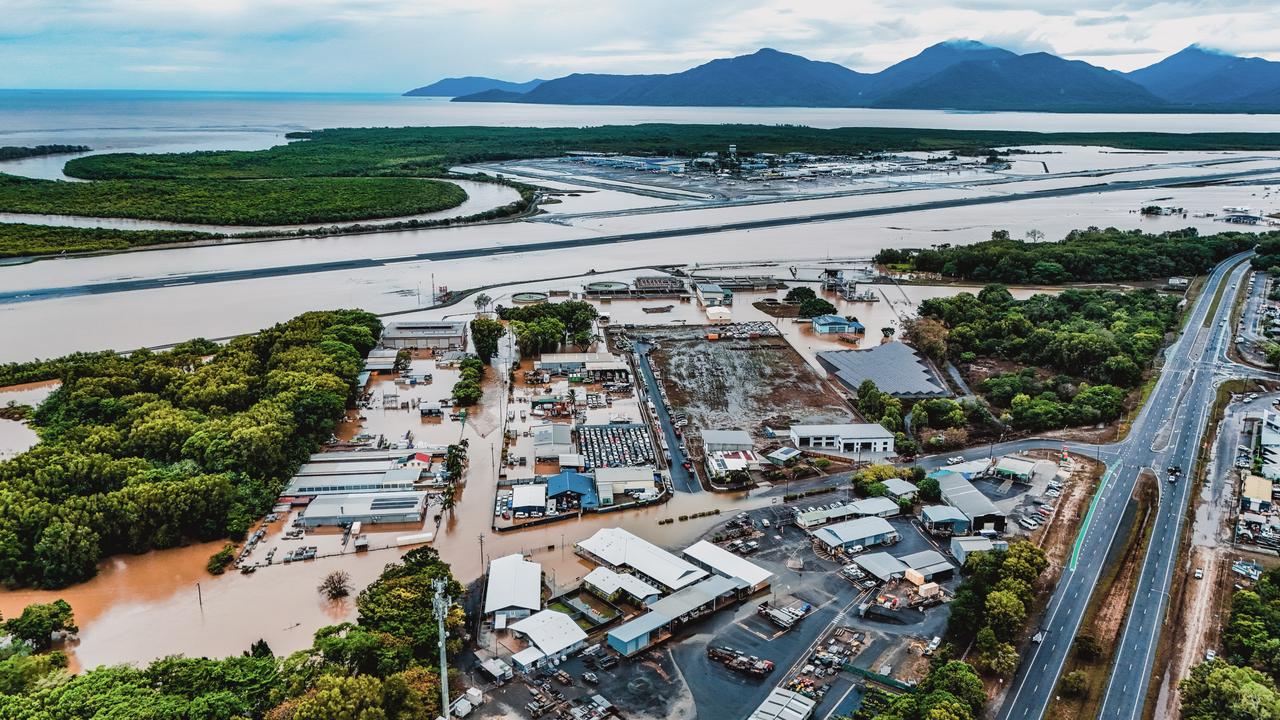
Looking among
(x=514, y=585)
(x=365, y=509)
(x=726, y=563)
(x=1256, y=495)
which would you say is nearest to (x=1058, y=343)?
(x=1256, y=495)

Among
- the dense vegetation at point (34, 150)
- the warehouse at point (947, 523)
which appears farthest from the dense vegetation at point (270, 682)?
the dense vegetation at point (34, 150)

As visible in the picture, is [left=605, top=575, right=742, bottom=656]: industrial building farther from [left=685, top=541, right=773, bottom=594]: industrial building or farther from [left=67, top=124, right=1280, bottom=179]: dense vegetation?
[left=67, top=124, right=1280, bottom=179]: dense vegetation

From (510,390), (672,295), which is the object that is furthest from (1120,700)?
Result: (672,295)

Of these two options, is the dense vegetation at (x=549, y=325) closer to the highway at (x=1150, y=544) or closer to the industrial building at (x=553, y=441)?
the industrial building at (x=553, y=441)

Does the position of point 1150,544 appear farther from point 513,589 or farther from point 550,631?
point 513,589

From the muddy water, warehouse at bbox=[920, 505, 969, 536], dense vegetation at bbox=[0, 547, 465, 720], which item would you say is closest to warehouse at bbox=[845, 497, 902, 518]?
warehouse at bbox=[920, 505, 969, 536]

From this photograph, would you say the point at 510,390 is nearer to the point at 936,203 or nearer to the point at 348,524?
the point at 348,524
